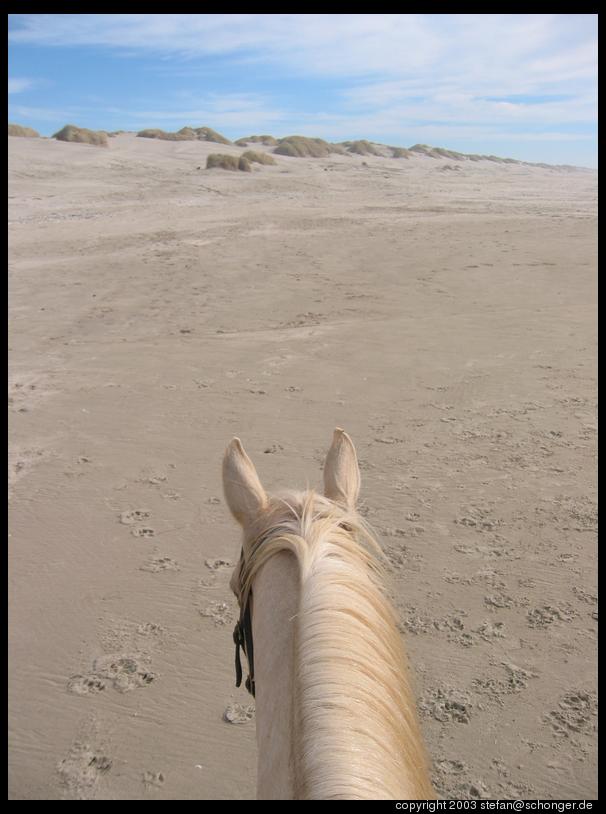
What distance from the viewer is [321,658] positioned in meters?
1.10

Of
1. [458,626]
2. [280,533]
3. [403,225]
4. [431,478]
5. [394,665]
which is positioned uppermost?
[403,225]

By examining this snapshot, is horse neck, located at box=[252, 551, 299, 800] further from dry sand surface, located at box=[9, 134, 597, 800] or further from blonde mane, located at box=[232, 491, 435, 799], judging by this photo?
dry sand surface, located at box=[9, 134, 597, 800]

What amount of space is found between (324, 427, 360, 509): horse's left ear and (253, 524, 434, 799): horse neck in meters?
0.32

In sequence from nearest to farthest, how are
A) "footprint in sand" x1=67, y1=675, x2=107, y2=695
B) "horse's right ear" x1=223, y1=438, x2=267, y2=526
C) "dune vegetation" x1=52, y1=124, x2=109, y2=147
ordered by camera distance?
"horse's right ear" x1=223, y1=438, x2=267, y2=526
"footprint in sand" x1=67, y1=675, x2=107, y2=695
"dune vegetation" x1=52, y1=124, x2=109, y2=147

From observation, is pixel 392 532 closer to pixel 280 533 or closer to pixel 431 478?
pixel 431 478

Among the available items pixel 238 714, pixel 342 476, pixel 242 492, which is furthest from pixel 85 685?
pixel 342 476

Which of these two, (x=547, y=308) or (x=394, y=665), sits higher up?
(x=547, y=308)

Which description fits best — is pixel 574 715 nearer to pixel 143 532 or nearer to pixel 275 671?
pixel 275 671

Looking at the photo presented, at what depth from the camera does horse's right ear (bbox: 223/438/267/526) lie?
63.1 inches

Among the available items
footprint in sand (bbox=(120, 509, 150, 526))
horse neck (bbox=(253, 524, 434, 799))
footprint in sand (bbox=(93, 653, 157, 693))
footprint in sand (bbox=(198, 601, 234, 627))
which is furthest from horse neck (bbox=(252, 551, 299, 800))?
footprint in sand (bbox=(120, 509, 150, 526))

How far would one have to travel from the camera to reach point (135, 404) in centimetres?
580

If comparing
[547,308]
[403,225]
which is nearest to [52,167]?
[403,225]

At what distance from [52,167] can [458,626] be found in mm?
23788

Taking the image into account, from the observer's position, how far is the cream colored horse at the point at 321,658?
98 centimetres
